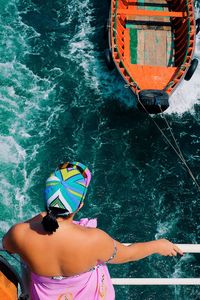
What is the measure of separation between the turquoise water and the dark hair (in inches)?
439

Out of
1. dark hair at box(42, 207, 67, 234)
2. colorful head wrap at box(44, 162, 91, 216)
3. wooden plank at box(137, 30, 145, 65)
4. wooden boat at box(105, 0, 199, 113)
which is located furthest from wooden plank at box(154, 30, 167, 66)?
dark hair at box(42, 207, 67, 234)

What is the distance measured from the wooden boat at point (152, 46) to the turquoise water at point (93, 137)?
4.55ft

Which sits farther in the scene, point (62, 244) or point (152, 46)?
point (152, 46)

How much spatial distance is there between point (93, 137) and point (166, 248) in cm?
1335

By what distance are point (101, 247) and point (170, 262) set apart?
38.3 ft

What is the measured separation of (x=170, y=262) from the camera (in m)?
14.0

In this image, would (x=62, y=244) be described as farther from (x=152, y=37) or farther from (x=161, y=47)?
(x=152, y=37)

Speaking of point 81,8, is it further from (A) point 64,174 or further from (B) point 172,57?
(A) point 64,174

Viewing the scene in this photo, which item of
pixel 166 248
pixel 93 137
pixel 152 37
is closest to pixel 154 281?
pixel 166 248

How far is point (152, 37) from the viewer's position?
60.0ft

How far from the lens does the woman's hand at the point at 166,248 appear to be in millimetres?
3428

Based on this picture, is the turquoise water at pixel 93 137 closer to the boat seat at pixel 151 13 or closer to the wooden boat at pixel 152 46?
the wooden boat at pixel 152 46

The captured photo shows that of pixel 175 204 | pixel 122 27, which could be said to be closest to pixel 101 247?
pixel 175 204

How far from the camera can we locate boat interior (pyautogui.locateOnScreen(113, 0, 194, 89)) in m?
16.9
